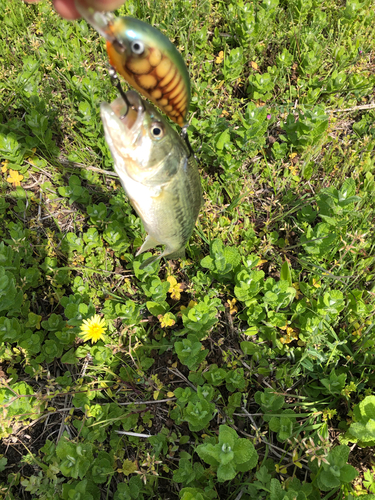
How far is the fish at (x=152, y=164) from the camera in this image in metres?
1.54

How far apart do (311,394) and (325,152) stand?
8.44 feet

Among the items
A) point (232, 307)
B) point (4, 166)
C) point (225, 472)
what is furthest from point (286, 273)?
point (4, 166)

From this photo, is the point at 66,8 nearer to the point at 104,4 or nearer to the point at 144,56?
the point at 104,4

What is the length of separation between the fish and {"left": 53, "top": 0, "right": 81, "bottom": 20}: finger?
1009 millimetres

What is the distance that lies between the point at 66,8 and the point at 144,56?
1.11 meters

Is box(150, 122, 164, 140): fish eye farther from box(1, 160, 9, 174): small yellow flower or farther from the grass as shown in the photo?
box(1, 160, 9, 174): small yellow flower

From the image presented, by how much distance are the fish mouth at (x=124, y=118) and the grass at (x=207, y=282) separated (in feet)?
5.20

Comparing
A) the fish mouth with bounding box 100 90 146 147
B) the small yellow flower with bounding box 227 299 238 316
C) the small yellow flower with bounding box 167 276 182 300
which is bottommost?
the small yellow flower with bounding box 227 299 238 316

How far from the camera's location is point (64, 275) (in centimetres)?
329

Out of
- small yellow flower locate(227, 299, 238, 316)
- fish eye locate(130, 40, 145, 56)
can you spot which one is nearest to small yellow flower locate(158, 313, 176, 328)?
small yellow flower locate(227, 299, 238, 316)

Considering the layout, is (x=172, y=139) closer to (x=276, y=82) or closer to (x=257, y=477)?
(x=257, y=477)

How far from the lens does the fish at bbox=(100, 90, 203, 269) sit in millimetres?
1535

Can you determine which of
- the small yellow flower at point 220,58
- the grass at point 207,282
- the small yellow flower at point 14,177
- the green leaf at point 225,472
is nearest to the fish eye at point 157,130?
the grass at point 207,282

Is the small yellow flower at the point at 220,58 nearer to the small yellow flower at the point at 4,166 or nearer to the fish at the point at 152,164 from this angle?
the small yellow flower at the point at 4,166
